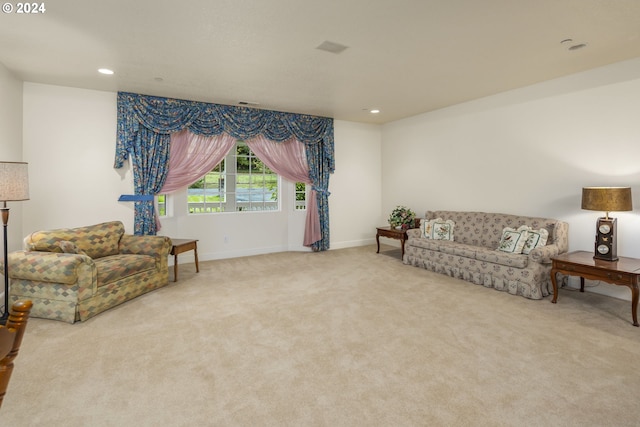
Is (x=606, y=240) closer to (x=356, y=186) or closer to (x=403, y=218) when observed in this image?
(x=403, y=218)

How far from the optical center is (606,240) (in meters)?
3.52

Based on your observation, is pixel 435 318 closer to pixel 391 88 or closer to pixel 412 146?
pixel 391 88

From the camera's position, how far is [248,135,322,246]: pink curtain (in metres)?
5.86

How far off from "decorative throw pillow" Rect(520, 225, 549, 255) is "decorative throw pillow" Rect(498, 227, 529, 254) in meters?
0.04

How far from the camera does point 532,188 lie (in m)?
4.57

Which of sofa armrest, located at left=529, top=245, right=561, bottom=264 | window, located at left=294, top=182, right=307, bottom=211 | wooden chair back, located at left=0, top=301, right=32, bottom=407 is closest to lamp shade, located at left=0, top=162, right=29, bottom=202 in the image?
wooden chair back, located at left=0, top=301, right=32, bottom=407

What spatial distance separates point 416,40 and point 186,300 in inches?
141

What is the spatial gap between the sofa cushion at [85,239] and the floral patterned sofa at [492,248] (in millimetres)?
4204

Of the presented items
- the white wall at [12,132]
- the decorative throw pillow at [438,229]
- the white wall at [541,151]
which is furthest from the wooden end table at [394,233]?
the white wall at [12,132]

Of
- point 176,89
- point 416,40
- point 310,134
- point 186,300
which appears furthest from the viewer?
point 310,134

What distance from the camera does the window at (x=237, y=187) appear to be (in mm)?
5695

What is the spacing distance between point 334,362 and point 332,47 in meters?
2.81

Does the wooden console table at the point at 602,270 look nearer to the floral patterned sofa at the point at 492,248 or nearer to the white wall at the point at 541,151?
the floral patterned sofa at the point at 492,248

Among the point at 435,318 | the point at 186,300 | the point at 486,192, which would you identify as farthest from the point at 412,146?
the point at 186,300
